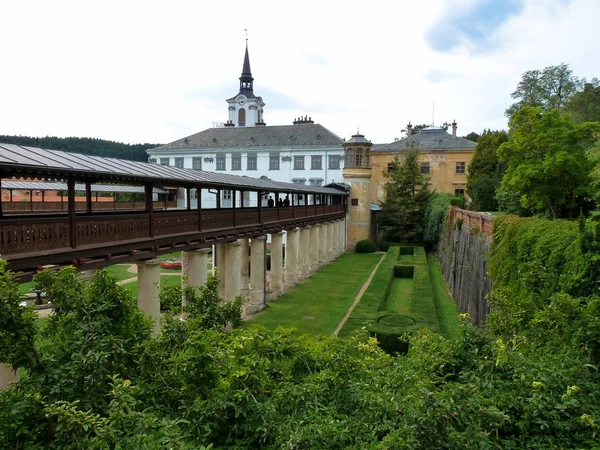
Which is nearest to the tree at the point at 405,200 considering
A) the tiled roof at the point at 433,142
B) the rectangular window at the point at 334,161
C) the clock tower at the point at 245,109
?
the tiled roof at the point at 433,142

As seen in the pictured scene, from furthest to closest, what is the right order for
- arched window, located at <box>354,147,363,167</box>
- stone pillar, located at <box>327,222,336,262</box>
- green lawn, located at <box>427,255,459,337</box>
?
arched window, located at <box>354,147,363,167</box> → stone pillar, located at <box>327,222,336,262</box> → green lawn, located at <box>427,255,459,337</box>

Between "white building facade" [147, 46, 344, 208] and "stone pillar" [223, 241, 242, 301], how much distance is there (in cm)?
3072

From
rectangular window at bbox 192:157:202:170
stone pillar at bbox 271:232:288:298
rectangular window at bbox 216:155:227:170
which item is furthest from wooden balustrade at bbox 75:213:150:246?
rectangular window at bbox 192:157:202:170

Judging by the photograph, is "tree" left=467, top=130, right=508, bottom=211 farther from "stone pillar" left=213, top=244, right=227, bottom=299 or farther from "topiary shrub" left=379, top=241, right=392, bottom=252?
"stone pillar" left=213, top=244, right=227, bottom=299

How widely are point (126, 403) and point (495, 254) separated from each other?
41.3ft

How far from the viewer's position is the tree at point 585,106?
27583 mm

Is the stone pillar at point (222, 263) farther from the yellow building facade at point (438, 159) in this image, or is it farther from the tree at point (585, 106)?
the yellow building facade at point (438, 159)

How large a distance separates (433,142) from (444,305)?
33.1 metres

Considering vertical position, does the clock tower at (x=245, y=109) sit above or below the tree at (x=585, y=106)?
above

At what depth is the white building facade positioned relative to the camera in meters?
48.3

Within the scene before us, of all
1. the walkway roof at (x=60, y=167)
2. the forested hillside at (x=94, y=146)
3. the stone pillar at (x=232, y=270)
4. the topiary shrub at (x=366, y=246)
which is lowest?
the topiary shrub at (x=366, y=246)

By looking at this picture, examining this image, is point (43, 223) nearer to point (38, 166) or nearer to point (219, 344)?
point (38, 166)

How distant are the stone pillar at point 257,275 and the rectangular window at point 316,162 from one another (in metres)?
28.6

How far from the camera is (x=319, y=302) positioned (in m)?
22.0
